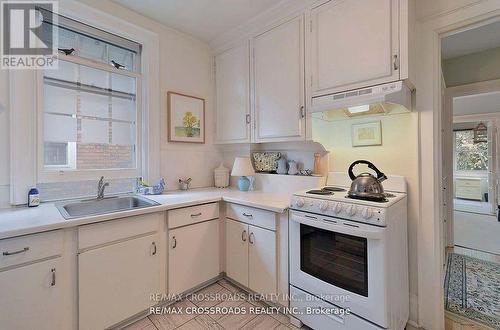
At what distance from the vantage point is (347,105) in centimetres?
155

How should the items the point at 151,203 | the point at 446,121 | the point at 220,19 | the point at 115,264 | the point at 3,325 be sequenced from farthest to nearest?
the point at 446,121
the point at 220,19
the point at 151,203
the point at 115,264
the point at 3,325

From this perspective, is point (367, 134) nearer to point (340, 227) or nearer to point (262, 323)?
point (340, 227)

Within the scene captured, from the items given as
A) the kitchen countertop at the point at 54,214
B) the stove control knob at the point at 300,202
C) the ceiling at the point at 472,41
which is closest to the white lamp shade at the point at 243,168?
the kitchen countertop at the point at 54,214

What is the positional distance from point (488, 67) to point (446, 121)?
67cm

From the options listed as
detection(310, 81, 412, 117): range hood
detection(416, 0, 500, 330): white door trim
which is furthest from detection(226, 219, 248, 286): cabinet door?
detection(416, 0, 500, 330): white door trim

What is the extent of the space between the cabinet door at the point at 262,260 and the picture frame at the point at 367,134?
3.49ft

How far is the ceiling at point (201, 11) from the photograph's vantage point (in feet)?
6.64

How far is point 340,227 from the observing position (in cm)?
138

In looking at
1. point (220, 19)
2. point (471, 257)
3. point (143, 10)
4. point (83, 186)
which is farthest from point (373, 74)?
point (471, 257)

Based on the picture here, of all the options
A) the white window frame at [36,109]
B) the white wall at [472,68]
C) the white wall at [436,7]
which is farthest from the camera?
the white wall at [472,68]

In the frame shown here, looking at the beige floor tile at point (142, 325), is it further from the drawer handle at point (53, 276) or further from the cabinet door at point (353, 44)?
the cabinet door at point (353, 44)

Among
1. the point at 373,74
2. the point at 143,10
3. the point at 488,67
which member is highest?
the point at 143,10

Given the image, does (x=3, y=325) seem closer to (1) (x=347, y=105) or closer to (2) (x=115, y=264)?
(2) (x=115, y=264)

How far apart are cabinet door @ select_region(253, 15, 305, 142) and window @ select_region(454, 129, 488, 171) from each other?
638 centimetres
